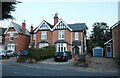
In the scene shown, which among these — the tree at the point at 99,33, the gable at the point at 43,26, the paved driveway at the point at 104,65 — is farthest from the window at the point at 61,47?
the tree at the point at 99,33

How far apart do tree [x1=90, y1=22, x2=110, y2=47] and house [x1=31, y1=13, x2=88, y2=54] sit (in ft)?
82.1

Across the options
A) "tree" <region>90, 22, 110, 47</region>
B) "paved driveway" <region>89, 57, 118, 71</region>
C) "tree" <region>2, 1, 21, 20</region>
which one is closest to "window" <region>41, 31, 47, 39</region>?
"paved driveway" <region>89, 57, 118, 71</region>

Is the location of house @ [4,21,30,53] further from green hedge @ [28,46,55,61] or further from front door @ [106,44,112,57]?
front door @ [106,44,112,57]

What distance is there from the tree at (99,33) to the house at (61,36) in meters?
25.0

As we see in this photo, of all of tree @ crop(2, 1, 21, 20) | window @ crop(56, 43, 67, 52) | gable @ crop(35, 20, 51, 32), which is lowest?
window @ crop(56, 43, 67, 52)

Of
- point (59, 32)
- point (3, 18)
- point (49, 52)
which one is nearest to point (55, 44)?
point (59, 32)

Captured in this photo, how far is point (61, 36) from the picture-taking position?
50.9 m

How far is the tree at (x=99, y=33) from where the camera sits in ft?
255

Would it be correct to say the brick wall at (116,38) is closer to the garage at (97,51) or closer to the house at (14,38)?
the garage at (97,51)

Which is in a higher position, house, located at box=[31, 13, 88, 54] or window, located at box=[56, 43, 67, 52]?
house, located at box=[31, 13, 88, 54]

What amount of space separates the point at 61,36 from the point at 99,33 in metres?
36.5

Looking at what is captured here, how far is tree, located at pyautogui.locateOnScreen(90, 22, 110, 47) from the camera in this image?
77.8 meters

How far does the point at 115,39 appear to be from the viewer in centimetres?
4316

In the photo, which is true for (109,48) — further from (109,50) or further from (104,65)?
(104,65)
